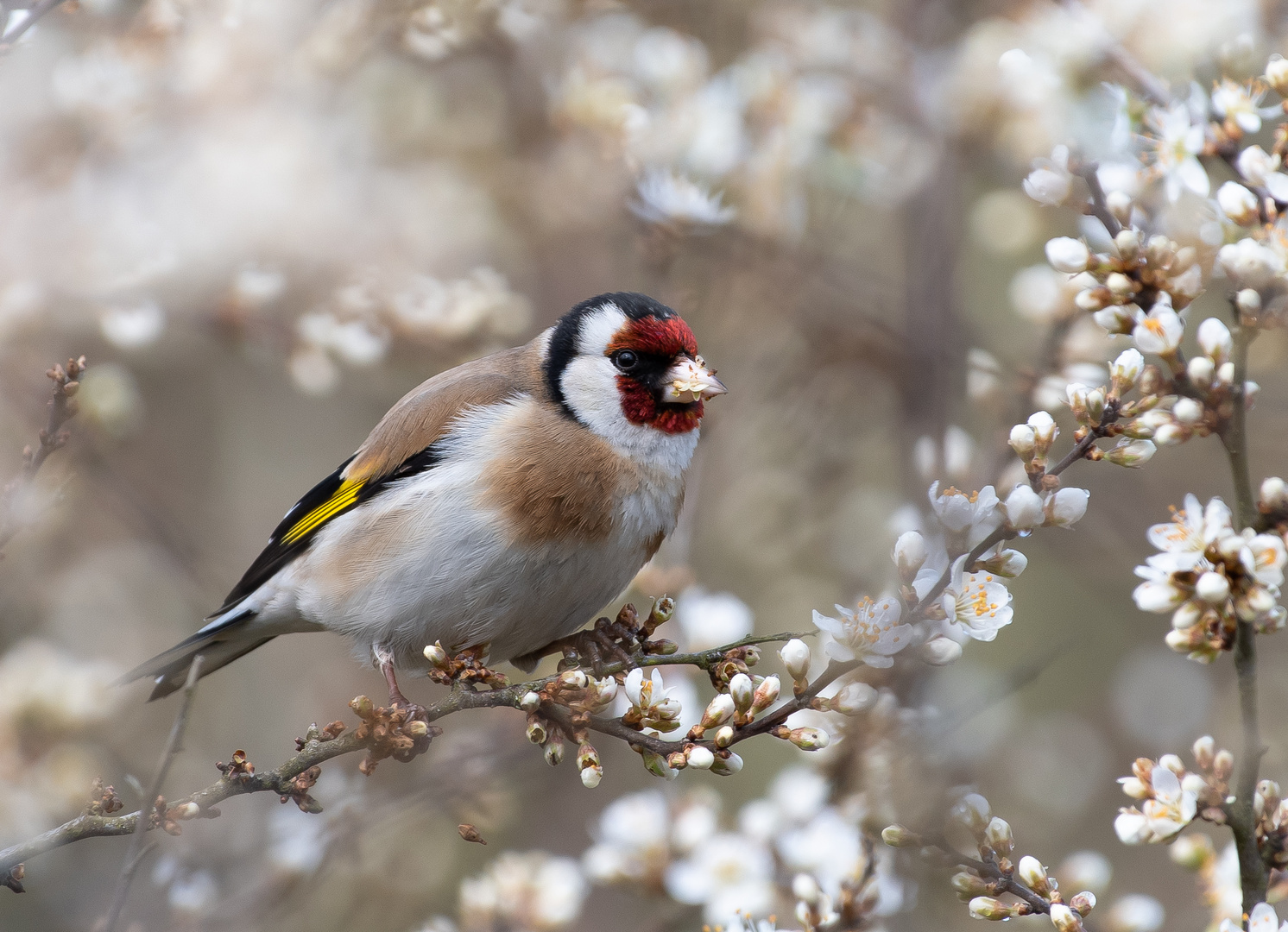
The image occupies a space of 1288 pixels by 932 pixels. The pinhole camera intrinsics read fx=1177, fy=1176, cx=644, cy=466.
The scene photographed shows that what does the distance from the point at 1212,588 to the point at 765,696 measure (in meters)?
0.87

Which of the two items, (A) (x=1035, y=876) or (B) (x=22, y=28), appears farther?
(B) (x=22, y=28)

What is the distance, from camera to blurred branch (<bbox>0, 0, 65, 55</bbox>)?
2.55 meters

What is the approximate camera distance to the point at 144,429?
6.51m

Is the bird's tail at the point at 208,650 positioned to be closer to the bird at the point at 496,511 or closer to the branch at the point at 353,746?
the bird at the point at 496,511

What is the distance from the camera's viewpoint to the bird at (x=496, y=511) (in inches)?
139

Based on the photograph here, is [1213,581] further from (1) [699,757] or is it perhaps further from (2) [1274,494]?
(1) [699,757]

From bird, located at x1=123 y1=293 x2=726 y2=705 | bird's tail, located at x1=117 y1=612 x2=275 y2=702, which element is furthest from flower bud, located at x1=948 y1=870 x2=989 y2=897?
bird's tail, located at x1=117 y1=612 x2=275 y2=702

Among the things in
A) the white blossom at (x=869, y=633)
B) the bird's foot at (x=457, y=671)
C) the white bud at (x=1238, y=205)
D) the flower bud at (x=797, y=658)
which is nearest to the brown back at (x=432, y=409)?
the bird's foot at (x=457, y=671)

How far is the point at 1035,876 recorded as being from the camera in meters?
2.04

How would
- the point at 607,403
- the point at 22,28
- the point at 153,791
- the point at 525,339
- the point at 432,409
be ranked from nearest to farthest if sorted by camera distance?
the point at 153,791 < the point at 22,28 < the point at 607,403 < the point at 432,409 < the point at 525,339

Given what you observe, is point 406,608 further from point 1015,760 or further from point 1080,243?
point 1015,760

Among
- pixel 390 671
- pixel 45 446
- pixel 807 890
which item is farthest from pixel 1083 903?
pixel 45 446

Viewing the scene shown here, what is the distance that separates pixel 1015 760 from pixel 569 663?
3.81 m

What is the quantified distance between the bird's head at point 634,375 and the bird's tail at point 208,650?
1.36 metres
